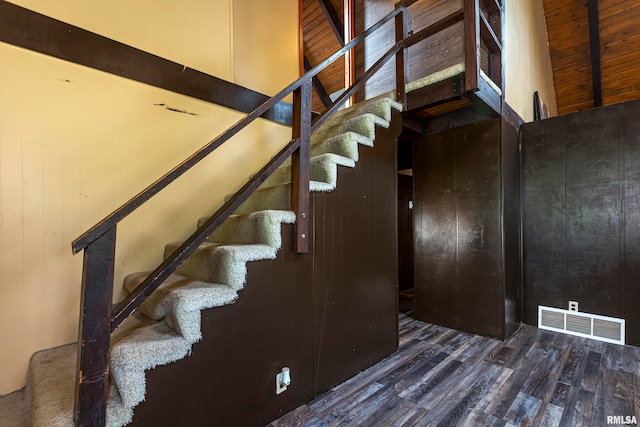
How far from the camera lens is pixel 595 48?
4.66 m

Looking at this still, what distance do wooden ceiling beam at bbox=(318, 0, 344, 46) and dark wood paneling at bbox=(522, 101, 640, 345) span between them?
3067 millimetres

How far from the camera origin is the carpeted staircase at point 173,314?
1127 mm

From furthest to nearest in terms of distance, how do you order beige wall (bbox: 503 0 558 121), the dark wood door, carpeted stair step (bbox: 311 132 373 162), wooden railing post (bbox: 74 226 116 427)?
the dark wood door → beige wall (bbox: 503 0 558 121) → carpeted stair step (bbox: 311 132 373 162) → wooden railing post (bbox: 74 226 116 427)

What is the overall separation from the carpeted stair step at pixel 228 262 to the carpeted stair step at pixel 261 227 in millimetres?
64

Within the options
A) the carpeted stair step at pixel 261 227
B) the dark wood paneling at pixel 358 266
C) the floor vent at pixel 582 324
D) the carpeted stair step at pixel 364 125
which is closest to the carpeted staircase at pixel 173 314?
the carpeted stair step at pixel 261 227

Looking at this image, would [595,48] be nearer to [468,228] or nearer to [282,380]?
[468,228]

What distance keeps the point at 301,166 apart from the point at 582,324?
3.25 m

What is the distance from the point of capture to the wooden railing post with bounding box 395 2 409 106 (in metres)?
2.53

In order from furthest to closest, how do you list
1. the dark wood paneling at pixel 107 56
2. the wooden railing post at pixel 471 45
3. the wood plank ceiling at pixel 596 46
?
1. the wood plank ceiling at pixel 596 46
2. the wooden railing post at pixel 471 45
3. the dark wood paneling at pixel 107 56

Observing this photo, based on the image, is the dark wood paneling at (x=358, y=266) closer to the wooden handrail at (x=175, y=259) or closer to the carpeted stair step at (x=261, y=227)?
the carpeted stair step at (x=261, y=227)

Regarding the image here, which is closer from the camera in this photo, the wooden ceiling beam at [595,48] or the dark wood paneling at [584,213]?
the dark wood paneling at [584,213]

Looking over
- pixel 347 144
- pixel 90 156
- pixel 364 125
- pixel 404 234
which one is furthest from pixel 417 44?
pixel 90 156

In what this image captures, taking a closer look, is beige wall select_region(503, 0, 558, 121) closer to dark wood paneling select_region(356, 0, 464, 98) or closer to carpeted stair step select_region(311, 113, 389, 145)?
dark wood paneling select_region(356, 0, 464, 98)

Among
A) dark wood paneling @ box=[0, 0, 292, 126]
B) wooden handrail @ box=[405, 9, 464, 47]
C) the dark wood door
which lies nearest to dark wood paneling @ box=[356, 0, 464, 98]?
wooden handrail @ box=[405, 9, 464, 47]
